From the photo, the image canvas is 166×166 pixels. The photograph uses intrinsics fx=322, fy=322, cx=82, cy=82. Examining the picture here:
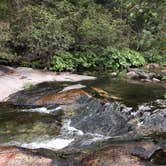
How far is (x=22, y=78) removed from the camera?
1314 cm

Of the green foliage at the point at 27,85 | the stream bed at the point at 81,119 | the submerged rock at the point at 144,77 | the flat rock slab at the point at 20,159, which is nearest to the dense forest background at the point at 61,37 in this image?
the submerged rock at the point at 144,77

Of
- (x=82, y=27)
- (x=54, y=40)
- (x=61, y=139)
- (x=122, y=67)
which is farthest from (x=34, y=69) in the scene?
(x=61, y=139)

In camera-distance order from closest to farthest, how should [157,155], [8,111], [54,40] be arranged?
[157,155]
[8,111]
[54,40]

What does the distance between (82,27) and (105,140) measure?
33.2 feet

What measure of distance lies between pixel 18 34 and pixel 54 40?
1864mm

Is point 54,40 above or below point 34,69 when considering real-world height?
above

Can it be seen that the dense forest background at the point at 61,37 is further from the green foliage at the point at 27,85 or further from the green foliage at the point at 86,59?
the green foliage at the point at 27,85

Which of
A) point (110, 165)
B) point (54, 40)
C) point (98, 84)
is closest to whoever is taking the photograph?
point (110, 165)

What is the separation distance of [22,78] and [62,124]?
5.37 metres

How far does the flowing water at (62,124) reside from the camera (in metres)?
7.38

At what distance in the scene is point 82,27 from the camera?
16.5m

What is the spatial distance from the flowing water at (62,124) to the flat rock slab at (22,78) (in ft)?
5.51

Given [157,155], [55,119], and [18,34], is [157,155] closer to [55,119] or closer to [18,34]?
[55,119]

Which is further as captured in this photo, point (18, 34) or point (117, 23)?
point (117, 23)
